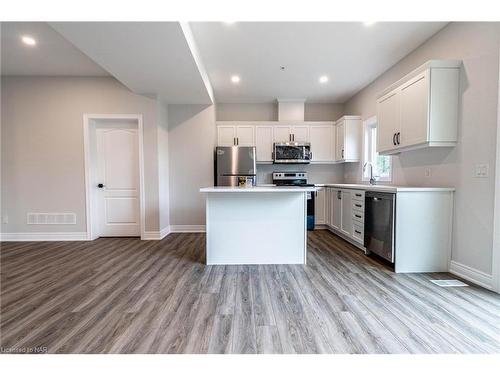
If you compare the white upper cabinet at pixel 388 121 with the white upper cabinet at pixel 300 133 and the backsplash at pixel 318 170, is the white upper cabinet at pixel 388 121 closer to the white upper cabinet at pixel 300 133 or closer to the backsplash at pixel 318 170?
the white upper cabinet at pixel 300 133

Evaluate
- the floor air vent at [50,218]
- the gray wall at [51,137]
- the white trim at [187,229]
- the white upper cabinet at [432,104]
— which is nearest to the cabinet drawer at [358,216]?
the white upper cabinet at [432,104]

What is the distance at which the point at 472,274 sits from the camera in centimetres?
231

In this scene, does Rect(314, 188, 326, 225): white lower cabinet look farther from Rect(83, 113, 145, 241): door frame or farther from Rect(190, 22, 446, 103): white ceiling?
Rect(83, 113, 145, 241): door frame

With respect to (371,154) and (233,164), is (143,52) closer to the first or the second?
(233,164)

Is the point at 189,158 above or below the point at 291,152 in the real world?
below

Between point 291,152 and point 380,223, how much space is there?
264 cm

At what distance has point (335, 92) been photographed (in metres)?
4.84

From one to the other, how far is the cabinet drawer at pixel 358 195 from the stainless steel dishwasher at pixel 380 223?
0.12 m

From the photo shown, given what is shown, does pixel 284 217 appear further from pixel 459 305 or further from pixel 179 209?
pixel 179 209

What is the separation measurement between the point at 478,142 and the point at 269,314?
8.71 feet

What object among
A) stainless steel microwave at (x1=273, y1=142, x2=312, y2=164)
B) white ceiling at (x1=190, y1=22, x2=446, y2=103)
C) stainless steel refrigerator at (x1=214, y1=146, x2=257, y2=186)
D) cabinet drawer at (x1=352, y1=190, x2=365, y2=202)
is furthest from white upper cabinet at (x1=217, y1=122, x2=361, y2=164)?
cabinet drawer at (x1=352, y1=190, x2=365, y2=202)

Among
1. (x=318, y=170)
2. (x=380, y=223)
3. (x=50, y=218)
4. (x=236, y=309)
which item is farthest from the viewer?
(x=318, y=170)

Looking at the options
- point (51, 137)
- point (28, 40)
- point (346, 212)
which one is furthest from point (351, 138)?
point (51, 137)
